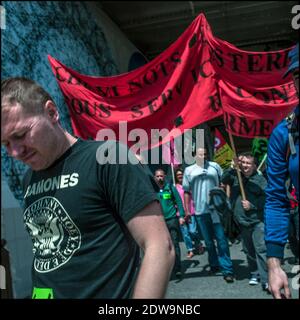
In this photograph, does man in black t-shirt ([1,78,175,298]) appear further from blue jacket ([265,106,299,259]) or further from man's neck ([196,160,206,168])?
man's neck ([196,160,206,168])

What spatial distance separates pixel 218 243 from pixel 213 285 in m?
0.63

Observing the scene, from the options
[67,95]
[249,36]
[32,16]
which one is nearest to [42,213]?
[67,95]

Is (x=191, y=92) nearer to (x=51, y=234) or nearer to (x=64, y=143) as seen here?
(x=64, y=143)

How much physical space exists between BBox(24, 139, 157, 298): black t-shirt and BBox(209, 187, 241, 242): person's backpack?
410cm

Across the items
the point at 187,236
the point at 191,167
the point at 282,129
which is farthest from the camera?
the point at 187,236

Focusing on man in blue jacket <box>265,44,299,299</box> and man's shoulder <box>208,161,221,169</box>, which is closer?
man in blue jacket <box>265,44,299,299</box>

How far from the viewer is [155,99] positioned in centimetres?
466

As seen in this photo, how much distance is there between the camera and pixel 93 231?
1451mm

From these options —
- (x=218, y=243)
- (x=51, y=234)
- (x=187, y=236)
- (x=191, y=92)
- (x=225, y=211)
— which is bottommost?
(x=187, y=236)

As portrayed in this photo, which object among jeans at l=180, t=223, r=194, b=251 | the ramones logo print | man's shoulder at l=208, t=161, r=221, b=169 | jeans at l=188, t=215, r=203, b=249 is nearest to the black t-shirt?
the ramones logo print

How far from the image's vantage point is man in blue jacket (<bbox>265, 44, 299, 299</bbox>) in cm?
196

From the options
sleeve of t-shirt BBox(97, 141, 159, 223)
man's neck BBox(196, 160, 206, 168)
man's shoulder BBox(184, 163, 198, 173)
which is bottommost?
sleeve of t-shirt BBox(97, 141, 159, 223)

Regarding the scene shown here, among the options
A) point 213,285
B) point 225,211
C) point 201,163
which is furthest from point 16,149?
point 201,163

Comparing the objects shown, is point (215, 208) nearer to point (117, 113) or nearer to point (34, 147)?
point (117, 113)
